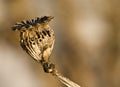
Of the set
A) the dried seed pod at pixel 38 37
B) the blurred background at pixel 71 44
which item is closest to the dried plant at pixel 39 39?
the dried seed pod at pixel 38 37

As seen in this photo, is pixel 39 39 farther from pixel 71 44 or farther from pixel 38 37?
pixel 71 44

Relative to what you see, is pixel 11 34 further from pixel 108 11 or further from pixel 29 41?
pixel 29 41

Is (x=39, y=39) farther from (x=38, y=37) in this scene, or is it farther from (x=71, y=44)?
(x=71, y=44)

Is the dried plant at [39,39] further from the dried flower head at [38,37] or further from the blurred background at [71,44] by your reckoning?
the blurred background at [71,44]

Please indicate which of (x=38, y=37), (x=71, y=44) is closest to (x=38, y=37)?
Answer: (x=38, y=37)

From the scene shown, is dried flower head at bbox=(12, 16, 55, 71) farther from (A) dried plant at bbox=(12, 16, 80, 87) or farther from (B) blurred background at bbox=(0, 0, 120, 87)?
(B) blurred background at bbox=(0, 0, 120, 87)

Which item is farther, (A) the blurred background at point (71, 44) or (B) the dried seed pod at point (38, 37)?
(A) the blurred background at point (71, 44)

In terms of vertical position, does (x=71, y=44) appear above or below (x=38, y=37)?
below

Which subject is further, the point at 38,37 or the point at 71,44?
the point at 71,44
